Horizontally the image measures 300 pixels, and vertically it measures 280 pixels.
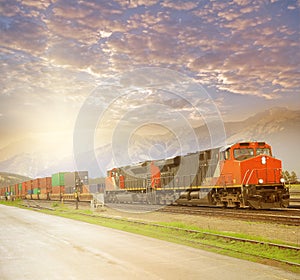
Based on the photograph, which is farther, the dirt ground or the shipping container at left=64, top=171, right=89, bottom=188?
the shipping container at left=64, top=171, right=89, bottom=188

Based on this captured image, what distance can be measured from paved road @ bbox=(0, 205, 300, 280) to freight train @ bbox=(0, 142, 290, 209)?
429 inches

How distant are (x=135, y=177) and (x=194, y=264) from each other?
28869mm

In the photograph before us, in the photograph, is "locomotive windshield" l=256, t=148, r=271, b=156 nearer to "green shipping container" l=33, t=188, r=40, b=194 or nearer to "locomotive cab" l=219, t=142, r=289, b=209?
"locomotive cab" l=219, t=142, r=289, b=209

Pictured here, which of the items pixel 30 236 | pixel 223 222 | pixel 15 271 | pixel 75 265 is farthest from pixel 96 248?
pixel 223 222

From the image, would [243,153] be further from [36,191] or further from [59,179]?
[36,191]

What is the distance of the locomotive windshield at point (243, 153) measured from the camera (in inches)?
957

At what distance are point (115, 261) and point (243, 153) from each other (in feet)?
53.0

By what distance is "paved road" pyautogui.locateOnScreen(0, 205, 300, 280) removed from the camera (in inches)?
347

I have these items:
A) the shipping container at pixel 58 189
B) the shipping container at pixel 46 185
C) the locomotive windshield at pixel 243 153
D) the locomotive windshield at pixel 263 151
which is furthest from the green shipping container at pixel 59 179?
the locomotive windshield at pixel 263 151

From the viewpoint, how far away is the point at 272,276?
8.40m

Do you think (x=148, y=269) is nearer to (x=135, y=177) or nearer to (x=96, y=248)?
(x=96, y=248)

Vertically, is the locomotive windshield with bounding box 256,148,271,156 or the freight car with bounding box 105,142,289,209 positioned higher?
the locomotive windshield with bounding box 256,148,271,156

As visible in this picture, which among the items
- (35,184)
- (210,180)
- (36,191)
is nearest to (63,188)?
(36,191)

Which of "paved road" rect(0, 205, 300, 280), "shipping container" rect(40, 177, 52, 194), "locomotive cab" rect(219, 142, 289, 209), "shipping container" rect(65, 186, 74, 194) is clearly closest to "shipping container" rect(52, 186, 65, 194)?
"shipping container" rect(65, 186, 74, 194)
